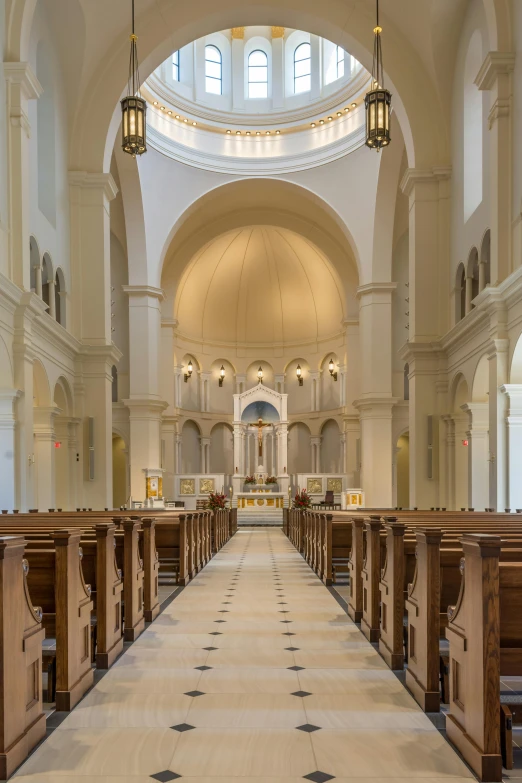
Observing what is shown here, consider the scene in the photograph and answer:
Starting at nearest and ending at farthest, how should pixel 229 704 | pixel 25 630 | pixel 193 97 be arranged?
pixel 25 630
pixel 229 704
pixel 193 97

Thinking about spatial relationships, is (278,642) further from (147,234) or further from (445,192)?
(147,234)

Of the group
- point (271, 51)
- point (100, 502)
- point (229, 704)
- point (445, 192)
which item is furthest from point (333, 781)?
point (271, 51)

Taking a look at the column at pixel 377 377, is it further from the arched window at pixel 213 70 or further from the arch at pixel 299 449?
the arched window at pixel 213 70

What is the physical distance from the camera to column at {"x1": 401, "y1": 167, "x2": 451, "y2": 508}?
1623 cm

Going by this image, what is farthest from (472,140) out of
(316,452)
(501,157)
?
(316,452)

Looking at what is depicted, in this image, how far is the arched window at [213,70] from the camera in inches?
1014

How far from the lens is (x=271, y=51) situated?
26.1 meters

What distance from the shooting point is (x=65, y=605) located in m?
4.62

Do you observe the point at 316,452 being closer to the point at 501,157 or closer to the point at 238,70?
the point at 238,70

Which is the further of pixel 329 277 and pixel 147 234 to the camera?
pixel 329 277

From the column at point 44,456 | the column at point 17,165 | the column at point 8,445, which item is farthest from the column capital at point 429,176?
the column at point 8,445

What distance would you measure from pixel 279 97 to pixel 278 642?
22.8 metres

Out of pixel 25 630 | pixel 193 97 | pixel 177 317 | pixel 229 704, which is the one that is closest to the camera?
pixel 25 630

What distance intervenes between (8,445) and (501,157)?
900cm
